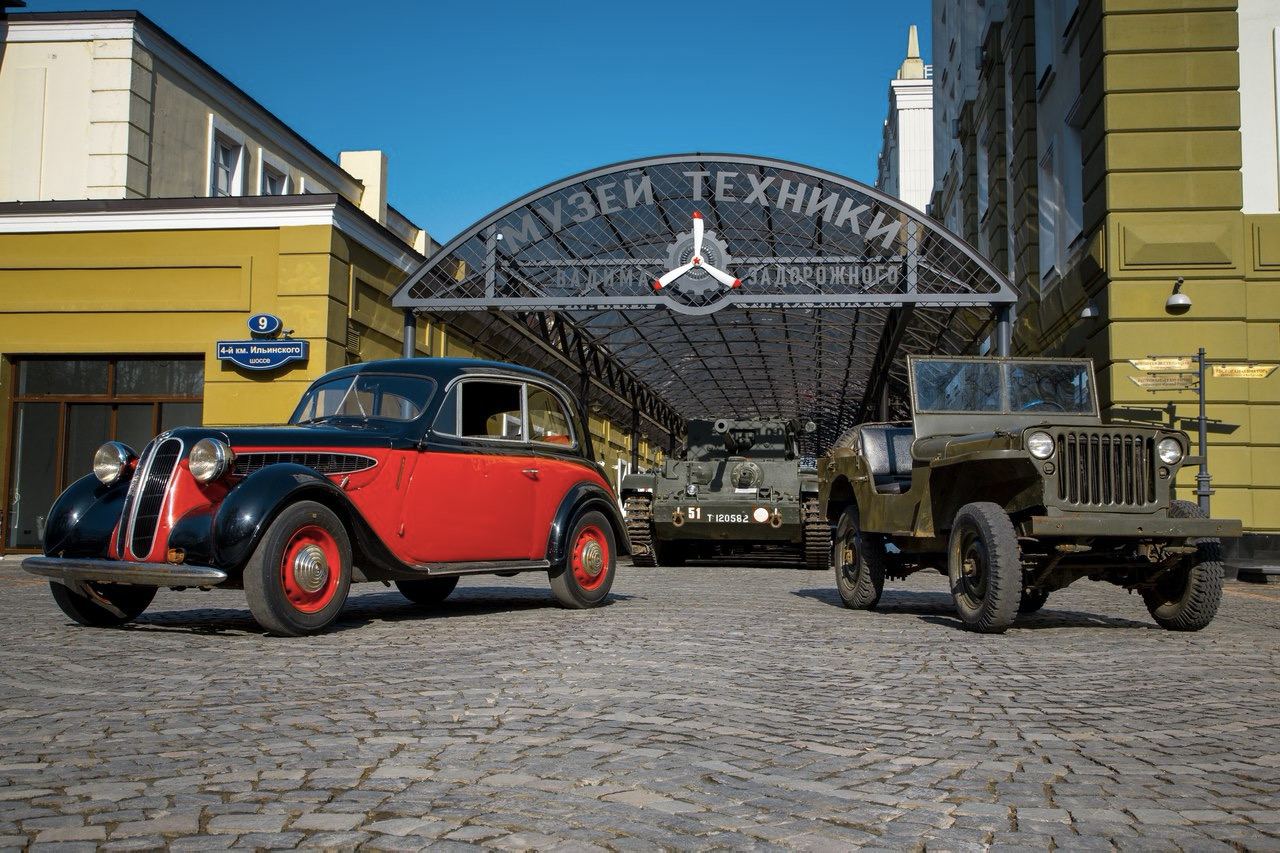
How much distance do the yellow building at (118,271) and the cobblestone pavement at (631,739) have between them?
983cm

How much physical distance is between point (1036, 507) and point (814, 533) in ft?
28.8

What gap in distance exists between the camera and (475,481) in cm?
786

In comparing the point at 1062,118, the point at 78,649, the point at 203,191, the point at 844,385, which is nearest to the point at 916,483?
the point at 78,649

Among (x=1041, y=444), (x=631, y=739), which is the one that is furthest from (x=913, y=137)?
(x=631, y=739)

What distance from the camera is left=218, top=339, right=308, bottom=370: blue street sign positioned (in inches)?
629

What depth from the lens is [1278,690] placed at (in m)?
5.08

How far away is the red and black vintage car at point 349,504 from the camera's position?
6.30 metres

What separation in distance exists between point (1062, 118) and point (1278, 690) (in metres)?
13.0

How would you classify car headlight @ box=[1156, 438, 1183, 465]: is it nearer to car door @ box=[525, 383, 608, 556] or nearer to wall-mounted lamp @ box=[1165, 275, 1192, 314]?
car door @ box=[525, 383, 608, 556]

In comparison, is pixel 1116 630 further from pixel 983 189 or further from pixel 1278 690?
pixel 983 189

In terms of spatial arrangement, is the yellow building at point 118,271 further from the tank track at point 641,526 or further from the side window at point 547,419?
the side window at point 547,419

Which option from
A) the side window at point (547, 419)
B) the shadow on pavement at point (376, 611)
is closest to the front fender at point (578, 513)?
the side window at point (547, 419)

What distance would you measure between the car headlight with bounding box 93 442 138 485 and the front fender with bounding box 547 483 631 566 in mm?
2904

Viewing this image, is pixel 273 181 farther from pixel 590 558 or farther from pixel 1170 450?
pixel 1170 450
